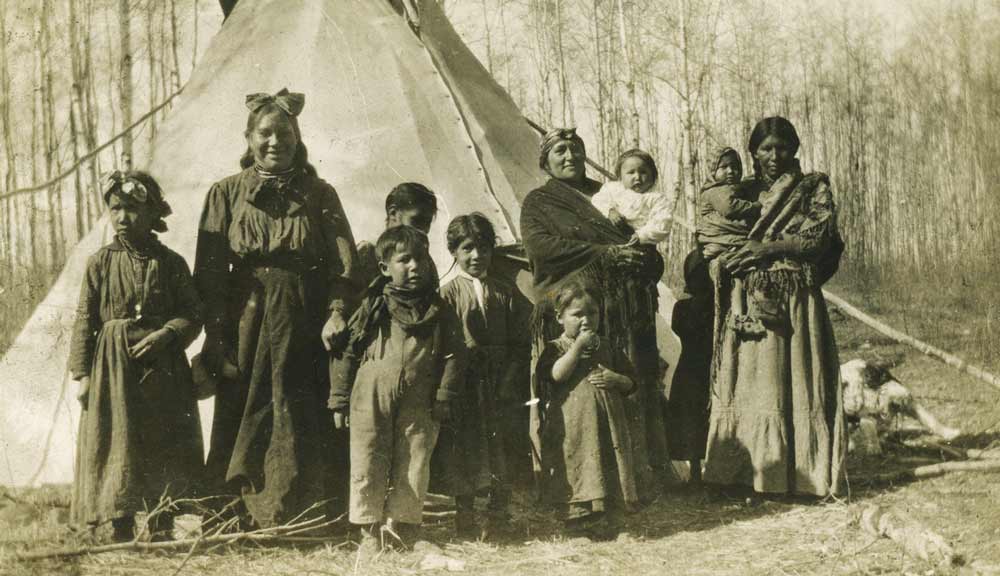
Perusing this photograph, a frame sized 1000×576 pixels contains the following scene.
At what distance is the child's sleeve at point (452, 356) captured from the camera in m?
3.67

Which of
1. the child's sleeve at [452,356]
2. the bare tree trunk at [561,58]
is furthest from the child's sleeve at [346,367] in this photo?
the bare tree trunk at [561,58]

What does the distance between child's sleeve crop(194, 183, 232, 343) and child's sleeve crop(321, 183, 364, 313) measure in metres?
0.41

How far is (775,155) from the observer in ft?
14.8

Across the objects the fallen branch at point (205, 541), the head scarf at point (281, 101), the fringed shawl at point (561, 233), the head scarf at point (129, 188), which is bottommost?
the fallen branch at point (205, 541)

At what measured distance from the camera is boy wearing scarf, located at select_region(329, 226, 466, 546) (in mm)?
3623

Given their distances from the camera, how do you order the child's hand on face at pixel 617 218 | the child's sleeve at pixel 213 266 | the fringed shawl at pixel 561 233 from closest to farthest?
the child's sleeve at pixel 213 266 → the fringed shawl at pixel 561 233 → the child's hand on face at pixel 617 218

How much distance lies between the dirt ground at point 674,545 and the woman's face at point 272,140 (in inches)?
60.2

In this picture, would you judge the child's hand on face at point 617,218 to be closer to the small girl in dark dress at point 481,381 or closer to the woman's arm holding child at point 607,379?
the small girl in dark dress at point 481,381

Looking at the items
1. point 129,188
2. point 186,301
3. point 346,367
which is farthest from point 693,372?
point 129,188

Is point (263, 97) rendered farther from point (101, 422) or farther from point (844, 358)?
point (844, 358)

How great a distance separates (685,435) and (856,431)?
153cm

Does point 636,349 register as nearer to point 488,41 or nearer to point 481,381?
point 481,381

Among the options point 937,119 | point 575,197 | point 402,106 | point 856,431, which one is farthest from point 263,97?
point 937,119

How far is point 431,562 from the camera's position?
3.49 m
